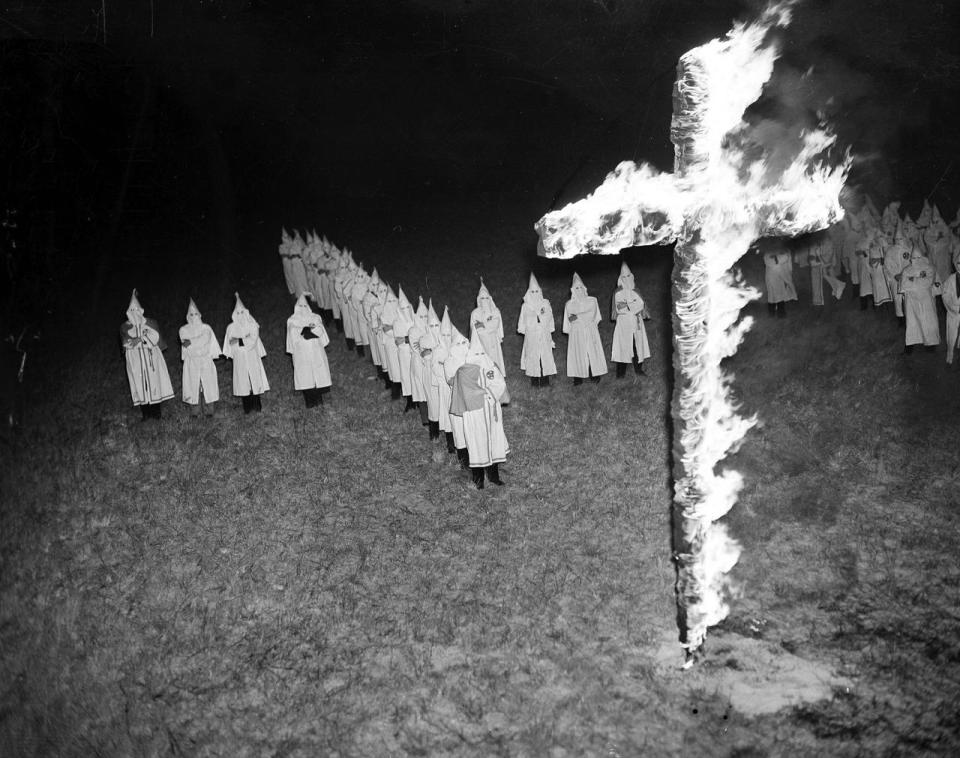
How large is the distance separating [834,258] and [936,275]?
6.33ft

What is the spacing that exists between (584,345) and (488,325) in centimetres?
133

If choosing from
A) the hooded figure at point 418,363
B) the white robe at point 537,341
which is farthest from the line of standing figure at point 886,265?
the hooded figure at point 418,363

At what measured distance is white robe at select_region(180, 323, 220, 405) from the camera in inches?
423

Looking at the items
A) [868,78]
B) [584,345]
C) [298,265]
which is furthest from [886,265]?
[298,265]

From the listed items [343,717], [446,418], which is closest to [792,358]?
[446,418]

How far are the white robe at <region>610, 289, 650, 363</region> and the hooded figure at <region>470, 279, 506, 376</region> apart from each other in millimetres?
1589

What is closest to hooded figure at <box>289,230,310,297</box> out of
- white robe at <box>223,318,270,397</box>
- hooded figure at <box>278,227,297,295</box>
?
hooded figure at <box>278,227,297,295</box>

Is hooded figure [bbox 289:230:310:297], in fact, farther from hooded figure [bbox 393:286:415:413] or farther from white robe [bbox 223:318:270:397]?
white robe [bbox 223:318:270:397]

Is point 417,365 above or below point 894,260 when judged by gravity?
below

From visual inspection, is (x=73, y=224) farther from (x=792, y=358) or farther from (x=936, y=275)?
(x=936, y=275)

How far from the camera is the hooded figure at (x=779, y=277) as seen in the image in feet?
41.5

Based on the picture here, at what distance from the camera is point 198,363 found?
10.7m

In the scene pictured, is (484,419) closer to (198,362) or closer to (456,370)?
(456,370)

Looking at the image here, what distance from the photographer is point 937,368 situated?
10.2 m
